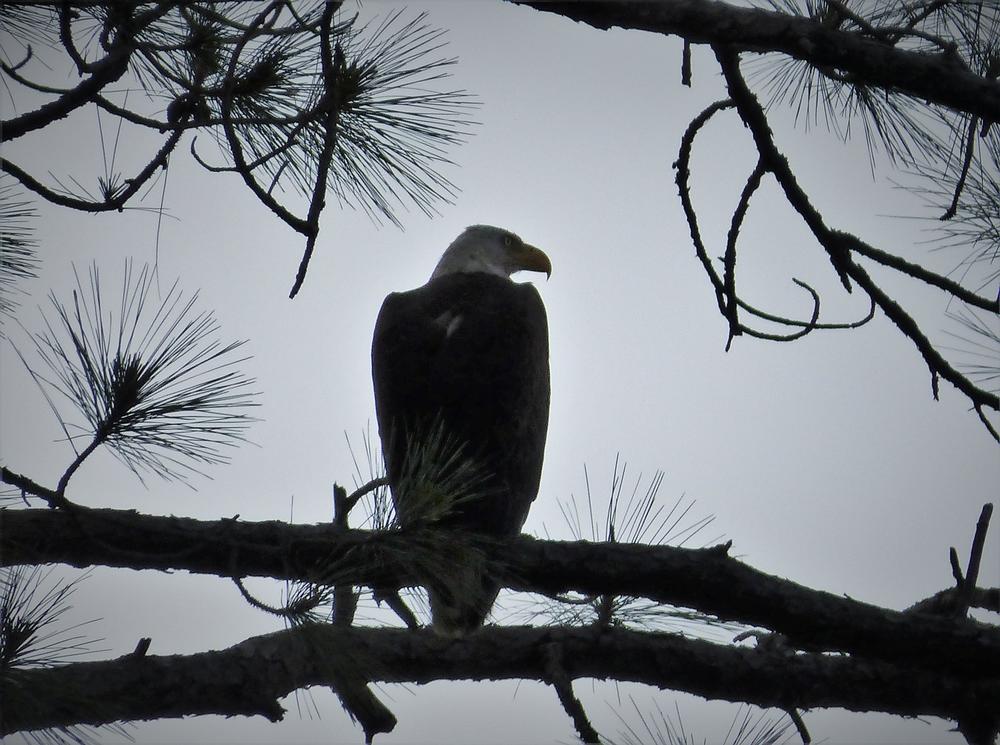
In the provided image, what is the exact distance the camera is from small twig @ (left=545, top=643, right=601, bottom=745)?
2.26 metres

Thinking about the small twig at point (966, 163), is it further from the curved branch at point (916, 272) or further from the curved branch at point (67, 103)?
the curved branch at point (67, 103)

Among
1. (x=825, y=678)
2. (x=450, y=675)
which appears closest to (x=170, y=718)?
(x=450, y=675)

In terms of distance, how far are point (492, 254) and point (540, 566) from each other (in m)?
2.71

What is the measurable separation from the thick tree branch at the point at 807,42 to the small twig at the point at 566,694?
168cm

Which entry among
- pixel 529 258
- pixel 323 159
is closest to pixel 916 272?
pixel 323 159

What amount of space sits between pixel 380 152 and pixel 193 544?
43.0 inches

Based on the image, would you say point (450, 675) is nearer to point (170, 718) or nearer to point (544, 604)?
point (544, 604)

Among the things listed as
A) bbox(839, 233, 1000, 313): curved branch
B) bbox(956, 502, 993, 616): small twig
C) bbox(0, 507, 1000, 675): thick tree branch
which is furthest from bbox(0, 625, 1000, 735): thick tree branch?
bbox(839, 233, 1000, 313): curved branch

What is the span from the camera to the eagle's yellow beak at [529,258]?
16.4ft

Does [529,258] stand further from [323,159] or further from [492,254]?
[323,159]

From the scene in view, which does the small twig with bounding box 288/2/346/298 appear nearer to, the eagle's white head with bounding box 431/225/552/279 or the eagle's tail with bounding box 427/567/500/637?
the eagle's tail with bounding box 427/567/500/637

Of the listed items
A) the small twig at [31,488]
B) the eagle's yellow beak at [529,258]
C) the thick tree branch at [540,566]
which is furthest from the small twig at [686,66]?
the eagle's yellow beak at [529,258]

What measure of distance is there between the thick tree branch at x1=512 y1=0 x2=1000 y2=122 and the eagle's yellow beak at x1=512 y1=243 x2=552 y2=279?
2.86 meters

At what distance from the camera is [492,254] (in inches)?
195
